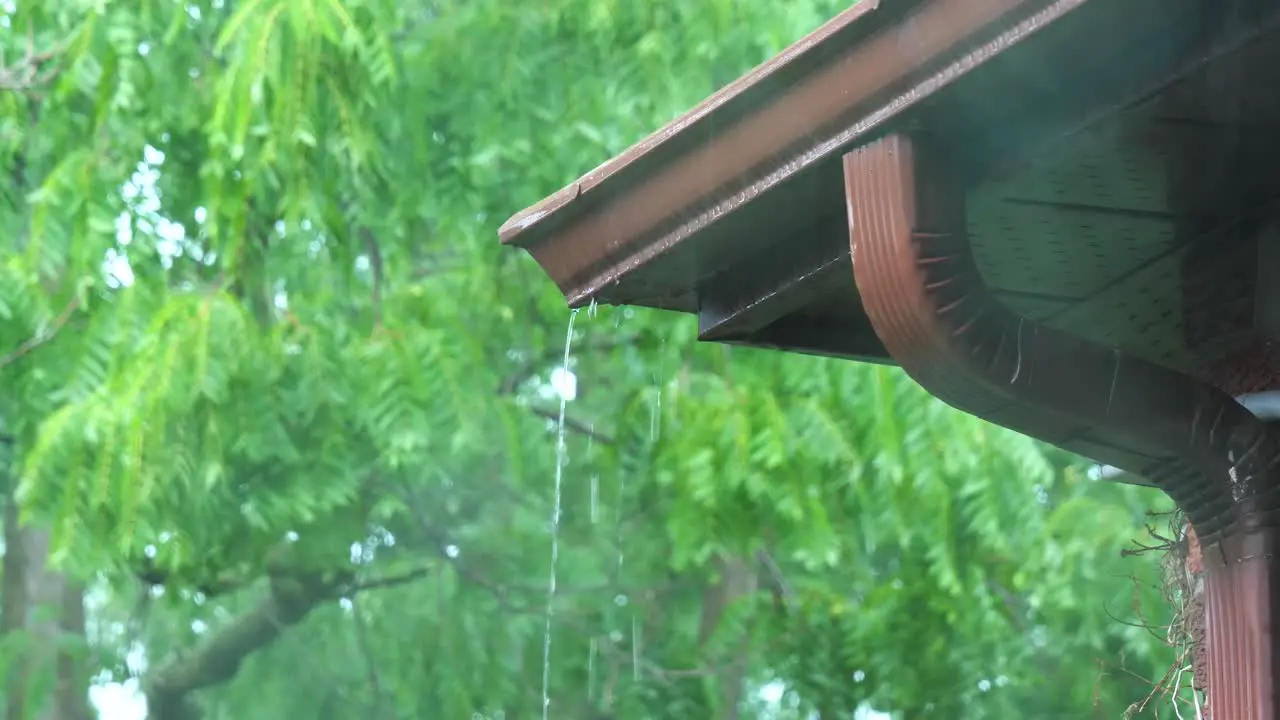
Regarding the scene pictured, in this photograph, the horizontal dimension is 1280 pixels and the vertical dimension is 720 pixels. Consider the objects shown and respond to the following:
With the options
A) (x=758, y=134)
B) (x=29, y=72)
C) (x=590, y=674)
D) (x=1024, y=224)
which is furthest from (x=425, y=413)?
(x=758, y=134)

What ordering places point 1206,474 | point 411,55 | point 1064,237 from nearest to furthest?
1. point 1206,474
2. point 1064,237
3. point 411,55

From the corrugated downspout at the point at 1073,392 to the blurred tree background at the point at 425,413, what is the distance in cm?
262

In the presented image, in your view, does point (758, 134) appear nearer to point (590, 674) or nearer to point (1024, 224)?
point (1024, 224)

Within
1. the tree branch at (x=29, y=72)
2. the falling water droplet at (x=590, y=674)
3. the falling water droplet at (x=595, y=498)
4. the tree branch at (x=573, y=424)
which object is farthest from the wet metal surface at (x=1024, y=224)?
the falling water droplet at (x=590, y=674)

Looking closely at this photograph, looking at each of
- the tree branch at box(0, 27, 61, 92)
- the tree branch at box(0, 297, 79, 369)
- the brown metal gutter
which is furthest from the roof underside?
the tree branch at box(0, 27, 61, 92)

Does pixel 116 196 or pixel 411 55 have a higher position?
pixel 411 55

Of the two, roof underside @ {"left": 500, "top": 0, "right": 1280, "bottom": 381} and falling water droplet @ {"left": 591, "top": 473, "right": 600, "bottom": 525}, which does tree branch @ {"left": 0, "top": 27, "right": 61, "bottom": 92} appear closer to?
falling water droplet @ {"left": 591, "top": 473, "right": 600, "bottom": 525}

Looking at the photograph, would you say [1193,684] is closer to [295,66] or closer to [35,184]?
[295,66]

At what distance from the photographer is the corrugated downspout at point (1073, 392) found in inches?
65.6

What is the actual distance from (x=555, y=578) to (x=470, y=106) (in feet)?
6.49

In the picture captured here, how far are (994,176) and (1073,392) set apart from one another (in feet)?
0.80

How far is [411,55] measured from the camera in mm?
5461

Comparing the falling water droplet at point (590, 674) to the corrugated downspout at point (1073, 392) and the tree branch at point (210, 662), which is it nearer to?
the tree branch at point (210, 662)

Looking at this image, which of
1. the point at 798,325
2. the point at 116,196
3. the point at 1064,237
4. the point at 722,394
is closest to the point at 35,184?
the point at 116,196
